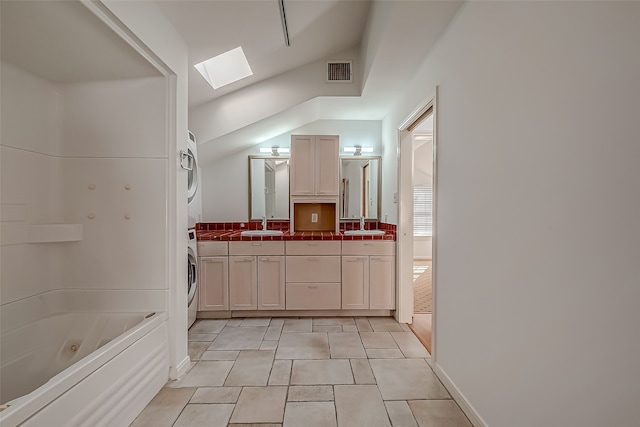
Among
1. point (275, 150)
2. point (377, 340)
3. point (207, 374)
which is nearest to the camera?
point (207, 374)

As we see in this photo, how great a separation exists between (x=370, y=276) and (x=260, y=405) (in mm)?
1740

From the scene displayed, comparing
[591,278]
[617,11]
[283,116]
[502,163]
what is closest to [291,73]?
[283,116]

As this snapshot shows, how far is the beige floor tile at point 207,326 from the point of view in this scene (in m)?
2.79

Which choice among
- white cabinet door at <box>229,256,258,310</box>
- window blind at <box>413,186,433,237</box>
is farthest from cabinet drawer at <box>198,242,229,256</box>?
window blind at <box>413,186,433,237</box>

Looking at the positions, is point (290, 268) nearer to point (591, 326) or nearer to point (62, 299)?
point (62, 299)

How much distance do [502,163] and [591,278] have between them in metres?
0.60

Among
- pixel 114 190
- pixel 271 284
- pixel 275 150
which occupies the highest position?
A: pixel 275 150

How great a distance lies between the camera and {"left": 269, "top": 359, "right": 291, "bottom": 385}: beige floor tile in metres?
1.95

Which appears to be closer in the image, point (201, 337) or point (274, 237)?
point (201, 337)

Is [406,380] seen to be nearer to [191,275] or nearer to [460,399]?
[460,399]

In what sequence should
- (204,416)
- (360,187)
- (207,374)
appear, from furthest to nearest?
(360,187), (207,374), (204,416)

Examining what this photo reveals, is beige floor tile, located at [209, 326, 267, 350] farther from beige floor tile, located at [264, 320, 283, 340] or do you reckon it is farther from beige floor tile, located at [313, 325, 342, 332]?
beige floor tile, located at [313, 325, 342, 332]

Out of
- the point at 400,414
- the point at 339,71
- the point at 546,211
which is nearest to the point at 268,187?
the point at 339,71

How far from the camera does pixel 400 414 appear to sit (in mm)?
1630
